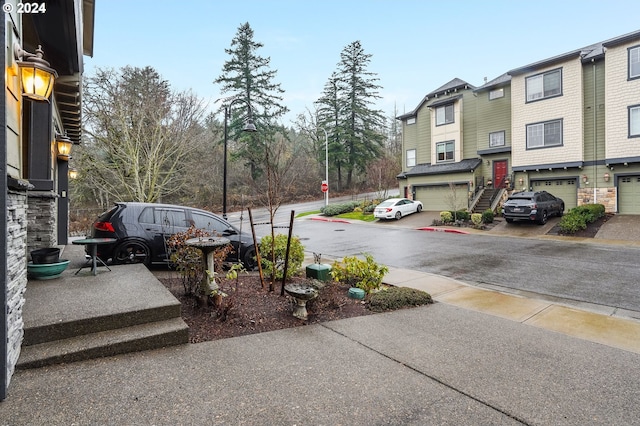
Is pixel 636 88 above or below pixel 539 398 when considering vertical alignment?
above

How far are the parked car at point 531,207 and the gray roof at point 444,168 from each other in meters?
5.32

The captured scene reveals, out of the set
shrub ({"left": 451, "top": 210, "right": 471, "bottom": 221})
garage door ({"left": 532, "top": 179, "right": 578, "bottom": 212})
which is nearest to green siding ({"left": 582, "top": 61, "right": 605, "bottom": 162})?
garage door ({"left": 532, "top": 179, "right": 578, "bottom": 212})

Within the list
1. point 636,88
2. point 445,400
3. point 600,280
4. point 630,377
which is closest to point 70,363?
point 445,400

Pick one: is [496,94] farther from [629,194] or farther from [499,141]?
[629,194]

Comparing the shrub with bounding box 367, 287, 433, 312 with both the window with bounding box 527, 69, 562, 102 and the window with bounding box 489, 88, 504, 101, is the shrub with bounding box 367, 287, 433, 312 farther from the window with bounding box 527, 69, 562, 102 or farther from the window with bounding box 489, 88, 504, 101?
the window with bounding box 489, 88, 504, 101

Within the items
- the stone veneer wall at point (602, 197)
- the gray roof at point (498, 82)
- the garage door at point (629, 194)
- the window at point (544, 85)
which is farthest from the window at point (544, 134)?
the gray roof at point (498, 82)

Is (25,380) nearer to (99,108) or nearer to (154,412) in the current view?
(154,412)

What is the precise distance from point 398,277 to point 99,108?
56.7 feet

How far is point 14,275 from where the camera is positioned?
310 cm

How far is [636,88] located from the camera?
51.8 feet

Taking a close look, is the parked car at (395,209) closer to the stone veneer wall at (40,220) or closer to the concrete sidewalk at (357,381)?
the concrete sidewalk at (357,381)


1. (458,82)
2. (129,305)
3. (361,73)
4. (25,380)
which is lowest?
(25,380)

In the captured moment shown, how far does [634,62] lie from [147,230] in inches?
875

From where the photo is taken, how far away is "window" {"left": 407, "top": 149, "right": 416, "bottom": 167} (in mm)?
27219
